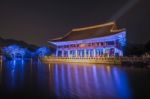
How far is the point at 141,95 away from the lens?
1186 centimetres

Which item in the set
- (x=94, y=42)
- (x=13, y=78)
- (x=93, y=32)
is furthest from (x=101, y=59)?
(x=13, y=78)

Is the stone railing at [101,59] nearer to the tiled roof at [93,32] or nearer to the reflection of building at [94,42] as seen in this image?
the reflection of building at [94,42]

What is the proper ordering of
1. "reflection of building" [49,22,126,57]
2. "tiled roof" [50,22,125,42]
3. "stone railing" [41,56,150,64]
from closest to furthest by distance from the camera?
1. "stone railing" [41,56,150,64]
2. "reflection of building" [49,22,126,57]
3. "tiled roof" [50,22,125,42]

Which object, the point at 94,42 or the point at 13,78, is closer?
the point at 13,78

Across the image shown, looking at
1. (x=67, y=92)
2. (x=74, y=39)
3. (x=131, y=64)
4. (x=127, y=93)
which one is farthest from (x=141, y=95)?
(x=74, y=39)

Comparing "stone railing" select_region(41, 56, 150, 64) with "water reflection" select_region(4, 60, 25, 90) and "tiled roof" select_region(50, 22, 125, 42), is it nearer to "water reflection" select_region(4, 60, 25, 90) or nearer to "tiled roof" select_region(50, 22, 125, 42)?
"tiled roof" select_region(50, 22, 125, 42)

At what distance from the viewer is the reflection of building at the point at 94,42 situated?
159 ft

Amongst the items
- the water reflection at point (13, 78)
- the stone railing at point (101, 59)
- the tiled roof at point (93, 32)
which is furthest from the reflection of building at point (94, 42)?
the water reflection at point (13, 78)

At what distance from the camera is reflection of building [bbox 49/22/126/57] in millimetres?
48366

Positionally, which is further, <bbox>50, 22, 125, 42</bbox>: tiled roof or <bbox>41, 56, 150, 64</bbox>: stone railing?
<bbox>50, 22, 125, 42</bbox>: tiled roof

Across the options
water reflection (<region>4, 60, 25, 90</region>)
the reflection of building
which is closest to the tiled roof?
the reflection of building

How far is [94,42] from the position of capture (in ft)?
176

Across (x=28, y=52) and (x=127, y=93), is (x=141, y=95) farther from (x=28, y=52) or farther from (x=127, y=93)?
(x=28, y=52)

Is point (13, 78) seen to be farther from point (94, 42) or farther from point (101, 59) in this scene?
point (94, 42)
